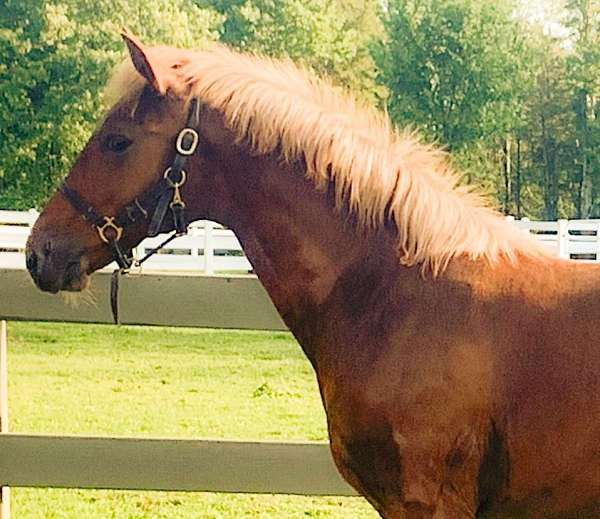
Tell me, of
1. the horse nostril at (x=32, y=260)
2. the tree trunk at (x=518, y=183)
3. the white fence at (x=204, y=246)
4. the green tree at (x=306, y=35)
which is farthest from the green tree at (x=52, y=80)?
the horse nostril at (x=32, y=260)

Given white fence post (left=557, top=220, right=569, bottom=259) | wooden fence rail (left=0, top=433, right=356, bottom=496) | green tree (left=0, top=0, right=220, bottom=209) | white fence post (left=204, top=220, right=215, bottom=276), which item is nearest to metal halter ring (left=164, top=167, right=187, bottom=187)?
wooden fence rail (left=0, top=433, right=356, bottom=496)

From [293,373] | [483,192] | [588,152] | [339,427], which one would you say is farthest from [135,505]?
[588,152]

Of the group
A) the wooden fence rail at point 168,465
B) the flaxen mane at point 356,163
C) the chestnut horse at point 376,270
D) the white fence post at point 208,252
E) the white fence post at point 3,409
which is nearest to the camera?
the chestnut horse at point 376,270

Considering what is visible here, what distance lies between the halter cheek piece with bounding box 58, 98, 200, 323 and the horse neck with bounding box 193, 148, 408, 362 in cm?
15

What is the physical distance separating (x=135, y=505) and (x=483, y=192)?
3.33 meters

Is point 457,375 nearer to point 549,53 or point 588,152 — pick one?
point 588,152

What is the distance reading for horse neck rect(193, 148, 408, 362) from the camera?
3.05 meters

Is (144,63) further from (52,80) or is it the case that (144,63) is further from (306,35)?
(306,35)

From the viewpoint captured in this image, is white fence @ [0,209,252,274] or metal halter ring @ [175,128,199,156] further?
white fence @ [0,209,252,274]

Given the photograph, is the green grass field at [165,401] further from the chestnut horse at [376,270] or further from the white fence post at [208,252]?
the white fence post at [208,252]

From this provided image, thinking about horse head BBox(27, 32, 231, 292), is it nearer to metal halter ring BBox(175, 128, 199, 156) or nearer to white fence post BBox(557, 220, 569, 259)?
metal halter ring BBox(175, 128, 199, 156)

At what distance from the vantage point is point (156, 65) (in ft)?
9.86

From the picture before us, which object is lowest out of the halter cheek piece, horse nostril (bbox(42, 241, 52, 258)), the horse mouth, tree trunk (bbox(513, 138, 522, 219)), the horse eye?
tree trunk (bbox(513, 138, 522, 219))

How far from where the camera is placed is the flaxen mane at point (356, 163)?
3010mm
